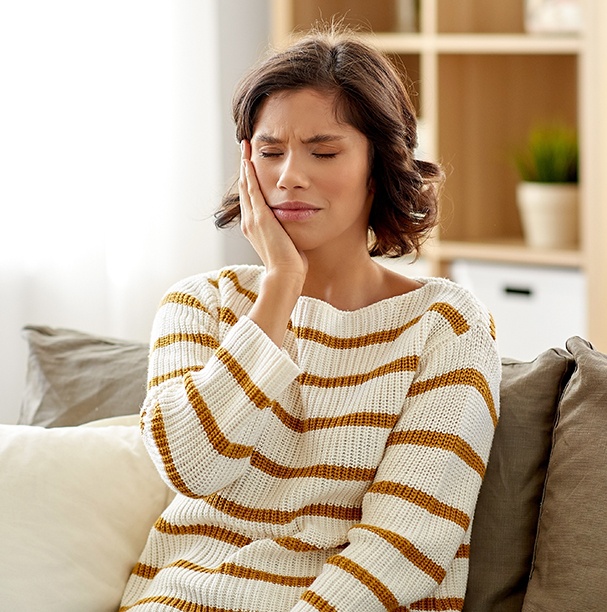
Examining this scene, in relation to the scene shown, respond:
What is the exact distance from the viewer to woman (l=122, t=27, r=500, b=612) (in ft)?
4.78

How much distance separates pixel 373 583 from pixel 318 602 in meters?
0.07

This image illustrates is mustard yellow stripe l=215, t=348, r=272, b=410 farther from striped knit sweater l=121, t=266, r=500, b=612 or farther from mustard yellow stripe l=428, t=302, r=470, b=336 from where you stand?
mustard yellow stripe l=428, t=302, r=470, b=336

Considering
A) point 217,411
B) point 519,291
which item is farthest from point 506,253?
point 217,411

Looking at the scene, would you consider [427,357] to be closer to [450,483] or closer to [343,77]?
[450,483]

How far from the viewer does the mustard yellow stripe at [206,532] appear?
154 cm

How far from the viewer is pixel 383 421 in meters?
1.51

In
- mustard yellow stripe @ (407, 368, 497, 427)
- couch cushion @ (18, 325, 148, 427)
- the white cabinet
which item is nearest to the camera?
mustard yellow stripe @ (407, 368, 497, 427)

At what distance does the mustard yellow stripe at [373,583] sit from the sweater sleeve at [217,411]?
0.21m

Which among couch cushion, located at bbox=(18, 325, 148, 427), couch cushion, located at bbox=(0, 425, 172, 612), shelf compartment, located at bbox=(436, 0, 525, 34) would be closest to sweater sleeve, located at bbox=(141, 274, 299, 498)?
couch cushion, located at bbox=(0, 425, 172, 612)

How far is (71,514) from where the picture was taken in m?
1.65

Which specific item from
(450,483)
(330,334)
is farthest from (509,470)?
(330,334)

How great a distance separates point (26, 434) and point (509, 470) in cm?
74

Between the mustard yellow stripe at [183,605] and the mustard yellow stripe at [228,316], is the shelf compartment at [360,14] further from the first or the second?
the mustard yellow stripe at [183,605]

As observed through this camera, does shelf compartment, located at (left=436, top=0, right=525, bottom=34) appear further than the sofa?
Yes
